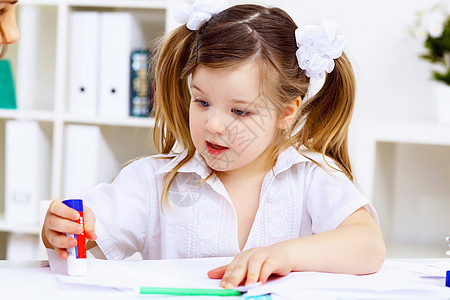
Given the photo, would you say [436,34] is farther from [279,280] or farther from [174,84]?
[279,280]

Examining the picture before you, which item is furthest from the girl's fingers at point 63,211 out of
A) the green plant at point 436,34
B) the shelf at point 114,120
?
the green plant at point 436,34

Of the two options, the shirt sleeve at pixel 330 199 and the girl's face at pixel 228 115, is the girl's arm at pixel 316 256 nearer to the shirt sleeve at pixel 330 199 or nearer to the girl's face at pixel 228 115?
the shirt sleeve at pixel 330 199

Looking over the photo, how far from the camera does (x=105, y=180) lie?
1948mm

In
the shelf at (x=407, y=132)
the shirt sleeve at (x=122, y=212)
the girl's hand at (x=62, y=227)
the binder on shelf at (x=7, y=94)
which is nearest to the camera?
the girl's hand at (x=62, y=227)

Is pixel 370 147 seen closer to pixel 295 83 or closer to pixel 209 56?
pixel 295 83

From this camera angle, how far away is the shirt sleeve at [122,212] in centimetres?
100

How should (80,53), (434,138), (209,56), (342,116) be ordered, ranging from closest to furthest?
(209,56), (342,116), (434,138), (80,53)

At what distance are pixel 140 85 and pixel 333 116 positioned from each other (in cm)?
94

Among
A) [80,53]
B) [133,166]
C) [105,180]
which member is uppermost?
[80,53]

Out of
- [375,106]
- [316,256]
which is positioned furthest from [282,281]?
[375,106]

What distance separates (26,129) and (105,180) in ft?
0.97

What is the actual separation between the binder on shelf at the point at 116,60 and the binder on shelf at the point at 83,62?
22 millimetres

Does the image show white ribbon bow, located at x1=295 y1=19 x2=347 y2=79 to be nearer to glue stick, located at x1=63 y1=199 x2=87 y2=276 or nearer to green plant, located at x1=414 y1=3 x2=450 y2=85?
glue stick, located at x1=63 y1=199 x2=87 y2=276

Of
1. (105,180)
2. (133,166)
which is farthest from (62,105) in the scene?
(133,166)
